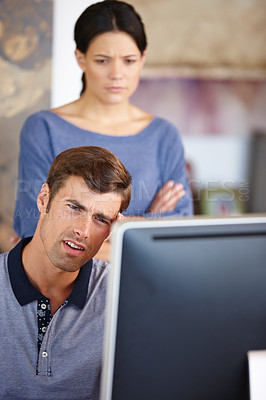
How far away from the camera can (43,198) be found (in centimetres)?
114

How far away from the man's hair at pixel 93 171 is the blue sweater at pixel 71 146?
31 mm

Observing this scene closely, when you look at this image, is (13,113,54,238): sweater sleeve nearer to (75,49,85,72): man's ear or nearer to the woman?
the woman

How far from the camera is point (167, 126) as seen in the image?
1397 mm

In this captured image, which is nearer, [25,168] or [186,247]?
[186,247]

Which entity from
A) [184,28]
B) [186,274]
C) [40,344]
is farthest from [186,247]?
[184,28]

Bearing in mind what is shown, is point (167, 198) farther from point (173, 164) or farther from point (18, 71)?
point (18, 71)

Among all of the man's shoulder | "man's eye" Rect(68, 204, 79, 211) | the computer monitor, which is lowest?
the computer monitor

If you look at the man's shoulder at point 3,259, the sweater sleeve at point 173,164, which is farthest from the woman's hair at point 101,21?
the man's shoulder at point 3,259

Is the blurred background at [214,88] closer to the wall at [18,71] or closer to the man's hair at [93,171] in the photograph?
the wall at [18,71]

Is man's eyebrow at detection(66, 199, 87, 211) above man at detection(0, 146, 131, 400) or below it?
above

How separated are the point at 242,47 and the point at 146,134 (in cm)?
227

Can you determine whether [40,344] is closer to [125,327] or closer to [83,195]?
[83,195]

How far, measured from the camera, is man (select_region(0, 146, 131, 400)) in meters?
1.05

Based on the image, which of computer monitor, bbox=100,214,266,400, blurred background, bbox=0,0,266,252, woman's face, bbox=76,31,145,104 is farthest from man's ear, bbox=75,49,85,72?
blurred background, bbox=0,0,266,252
